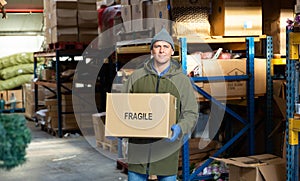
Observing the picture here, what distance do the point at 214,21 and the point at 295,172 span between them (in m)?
2.14

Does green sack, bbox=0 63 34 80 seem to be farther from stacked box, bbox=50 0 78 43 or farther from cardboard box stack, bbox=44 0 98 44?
stacked box, bbox=50 0 78 43

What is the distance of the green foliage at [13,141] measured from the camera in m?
1.60

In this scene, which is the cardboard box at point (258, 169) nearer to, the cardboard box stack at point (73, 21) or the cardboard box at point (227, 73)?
the cardboard box at point (227, 73)

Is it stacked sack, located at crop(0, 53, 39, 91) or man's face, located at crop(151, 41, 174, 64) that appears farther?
stacked sack, located at crop(0, 53, 39, 91)

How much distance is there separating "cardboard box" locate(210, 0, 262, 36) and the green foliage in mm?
4068

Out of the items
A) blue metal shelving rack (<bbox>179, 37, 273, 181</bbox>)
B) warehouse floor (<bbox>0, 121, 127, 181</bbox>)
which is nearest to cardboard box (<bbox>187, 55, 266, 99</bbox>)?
blue metal shelving rack (<bbox>179, 37, 273, 181</bbox>)

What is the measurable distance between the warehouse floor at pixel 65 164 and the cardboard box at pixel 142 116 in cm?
221

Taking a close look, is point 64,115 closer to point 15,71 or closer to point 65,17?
point 65,17

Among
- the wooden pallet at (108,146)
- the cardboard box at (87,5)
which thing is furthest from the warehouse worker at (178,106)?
the cardboard box at (87,5)

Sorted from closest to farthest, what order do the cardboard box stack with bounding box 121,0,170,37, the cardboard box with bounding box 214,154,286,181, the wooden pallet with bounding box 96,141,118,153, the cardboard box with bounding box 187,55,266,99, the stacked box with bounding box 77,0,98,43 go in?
the cardboard box with bounding box 214,154,286,181
the cardboard box with bounding box 187,55,266,99
the cardboard box stack with bounding box 121,0,170,37
the wooden pallet with bounding box 96,141,118,153
the stacked box with bounding box 77,0,98,43

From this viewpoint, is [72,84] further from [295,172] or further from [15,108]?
[295,172]

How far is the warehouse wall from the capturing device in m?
15.4

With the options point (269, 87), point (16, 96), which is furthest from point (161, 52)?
point (16, 96)

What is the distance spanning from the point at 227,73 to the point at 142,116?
6.69 feet
